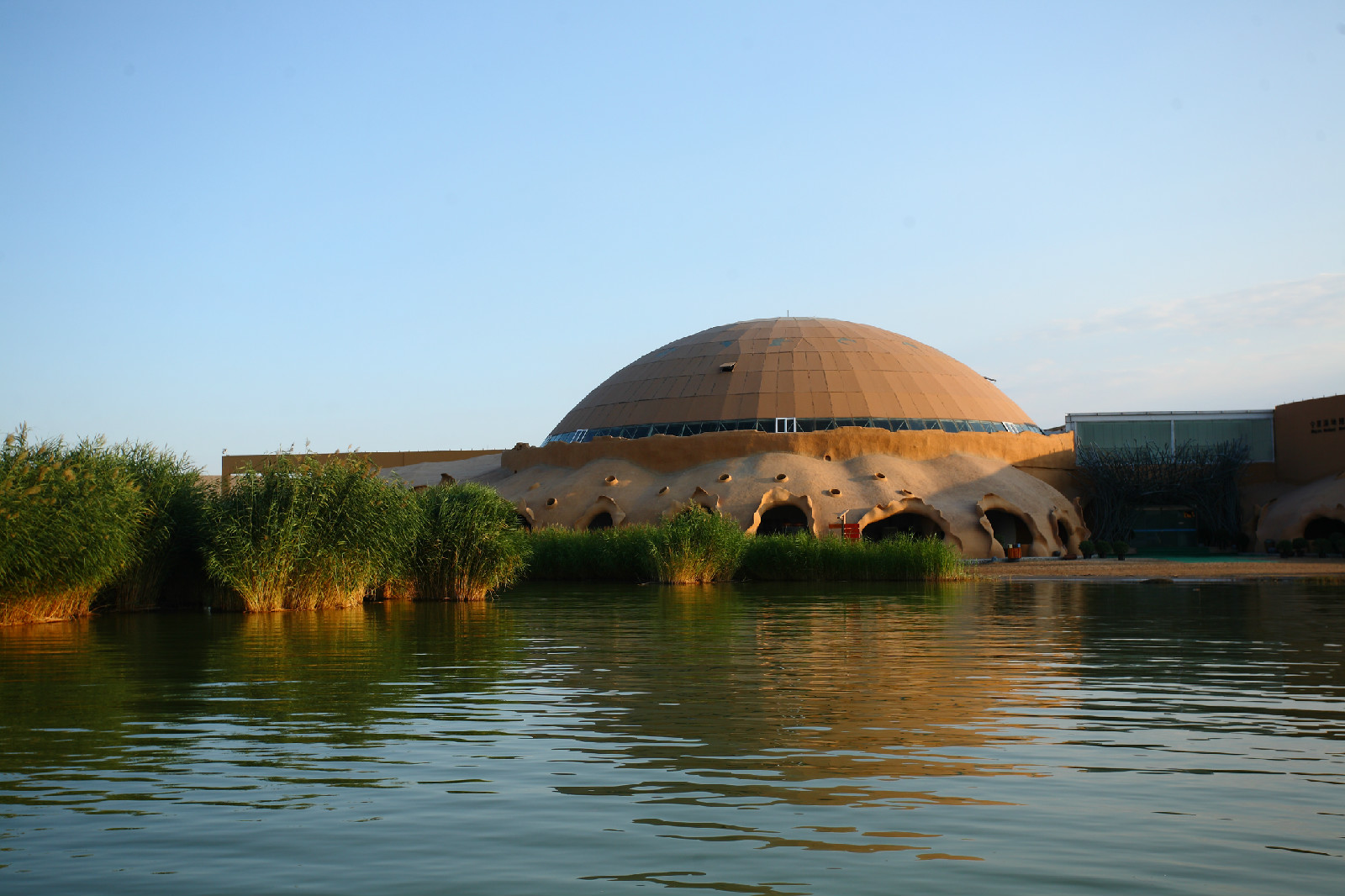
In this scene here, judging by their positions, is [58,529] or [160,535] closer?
[58,529]

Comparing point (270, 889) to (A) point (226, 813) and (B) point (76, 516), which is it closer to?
(A) point (226, 813)

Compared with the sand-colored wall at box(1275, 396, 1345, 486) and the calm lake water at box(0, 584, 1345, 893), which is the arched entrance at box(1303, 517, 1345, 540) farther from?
the calm lake water at box(0, 584, 1345, 893)

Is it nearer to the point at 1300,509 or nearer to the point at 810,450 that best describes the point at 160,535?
the point at 810,450

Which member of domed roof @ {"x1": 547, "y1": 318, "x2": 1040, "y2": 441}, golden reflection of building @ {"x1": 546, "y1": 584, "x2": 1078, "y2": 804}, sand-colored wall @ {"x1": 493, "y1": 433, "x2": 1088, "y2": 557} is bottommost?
golden reflection of building @ {"x1": 546, "y1": 584, "x2": 1078, "y2": 804}

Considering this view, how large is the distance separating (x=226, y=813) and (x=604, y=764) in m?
2.59

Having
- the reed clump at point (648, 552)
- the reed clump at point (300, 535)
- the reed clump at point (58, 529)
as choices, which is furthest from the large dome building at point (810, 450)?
the reed clump at point (58, 529)

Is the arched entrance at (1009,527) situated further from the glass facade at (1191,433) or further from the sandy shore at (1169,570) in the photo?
the glass facade at (1191,433)

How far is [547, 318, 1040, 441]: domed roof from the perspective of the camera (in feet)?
183

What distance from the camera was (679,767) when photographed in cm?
834

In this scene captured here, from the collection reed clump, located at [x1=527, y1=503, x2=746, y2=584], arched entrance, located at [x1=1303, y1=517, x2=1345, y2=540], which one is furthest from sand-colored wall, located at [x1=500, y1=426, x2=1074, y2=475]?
reed clump, located at [x1=527, y1=503, x2=746, y2=584]

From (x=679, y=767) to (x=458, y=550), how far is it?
21.0m

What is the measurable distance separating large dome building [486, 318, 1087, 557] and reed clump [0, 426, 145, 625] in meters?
26.2

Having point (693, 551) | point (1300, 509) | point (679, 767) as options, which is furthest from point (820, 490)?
point (679, 767)

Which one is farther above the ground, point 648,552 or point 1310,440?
point 1310,440
